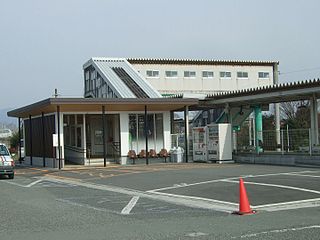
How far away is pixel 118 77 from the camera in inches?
1809

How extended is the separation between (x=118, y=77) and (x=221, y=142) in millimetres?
17387

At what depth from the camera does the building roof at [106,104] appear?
28.6 meters

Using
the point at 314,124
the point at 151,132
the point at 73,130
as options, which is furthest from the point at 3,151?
the point at 314,124

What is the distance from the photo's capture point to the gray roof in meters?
41.2

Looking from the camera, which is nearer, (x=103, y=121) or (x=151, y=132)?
(x=103, y=121)

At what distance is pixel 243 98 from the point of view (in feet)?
101

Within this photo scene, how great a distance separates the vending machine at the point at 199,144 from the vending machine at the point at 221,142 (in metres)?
0.68

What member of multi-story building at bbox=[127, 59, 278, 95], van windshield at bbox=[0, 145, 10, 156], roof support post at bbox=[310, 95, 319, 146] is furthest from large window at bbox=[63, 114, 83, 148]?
multi-story building at bbox=[127, 59, 278, 95]

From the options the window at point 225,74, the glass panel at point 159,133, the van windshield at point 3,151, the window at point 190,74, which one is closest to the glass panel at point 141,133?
the glass panel at point 159,133

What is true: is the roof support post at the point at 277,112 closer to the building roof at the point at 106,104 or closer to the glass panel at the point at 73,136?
the building roof at the point at 106,104

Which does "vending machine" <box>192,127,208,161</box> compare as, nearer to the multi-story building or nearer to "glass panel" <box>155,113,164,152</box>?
"glass panel" <box>155,113,164,152</box>

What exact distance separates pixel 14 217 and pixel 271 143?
806 inches

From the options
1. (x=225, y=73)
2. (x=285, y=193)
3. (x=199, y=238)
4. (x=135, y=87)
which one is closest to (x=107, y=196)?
(x=285, y=193)

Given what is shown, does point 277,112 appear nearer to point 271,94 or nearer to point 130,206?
point 271,94
